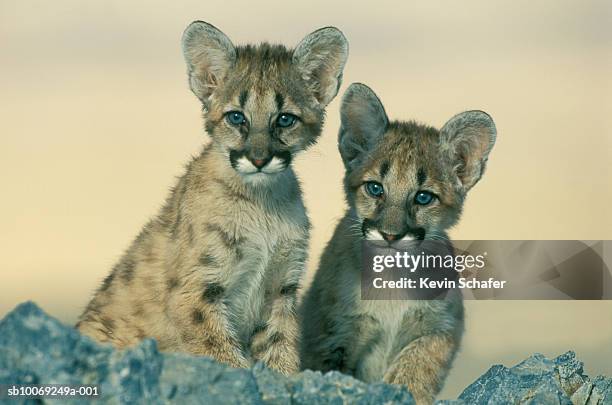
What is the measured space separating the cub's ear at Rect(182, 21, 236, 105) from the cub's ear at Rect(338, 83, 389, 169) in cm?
83

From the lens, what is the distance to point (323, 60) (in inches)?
314

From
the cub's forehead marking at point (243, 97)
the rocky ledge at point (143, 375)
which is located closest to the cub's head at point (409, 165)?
the cub's forehead marking at point (243, 97)

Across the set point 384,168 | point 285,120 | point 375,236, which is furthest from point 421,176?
point 285,120

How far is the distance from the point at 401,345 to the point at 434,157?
Answer: 1297 mm

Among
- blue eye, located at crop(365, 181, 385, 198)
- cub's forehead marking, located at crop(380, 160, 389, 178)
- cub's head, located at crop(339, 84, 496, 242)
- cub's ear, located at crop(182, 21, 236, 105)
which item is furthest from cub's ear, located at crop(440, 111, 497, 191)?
cub's ear, located at crop(182, 21, 236, 105)

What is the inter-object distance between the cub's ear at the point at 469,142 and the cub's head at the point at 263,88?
2.73 feet

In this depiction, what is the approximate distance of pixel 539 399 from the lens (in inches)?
302

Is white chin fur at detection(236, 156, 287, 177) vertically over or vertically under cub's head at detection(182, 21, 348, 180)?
under

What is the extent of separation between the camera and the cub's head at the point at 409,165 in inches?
315

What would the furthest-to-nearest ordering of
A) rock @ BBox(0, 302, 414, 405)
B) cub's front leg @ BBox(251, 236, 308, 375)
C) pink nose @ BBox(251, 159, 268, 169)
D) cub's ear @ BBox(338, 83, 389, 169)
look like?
1. cub's ear @ BBox(338, 83, 389, 169)
2. cub's front leg @ BBox(251, 236, 308, 375)
3. pink nose @ BBox(251, 159, 268, 169)
4. rock @ BBox(0, 302, 414, 405)

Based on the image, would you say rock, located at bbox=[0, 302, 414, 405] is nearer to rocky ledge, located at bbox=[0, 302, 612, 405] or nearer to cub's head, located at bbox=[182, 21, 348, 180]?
rocky ledge, located at bbox=[0, 302, 612, 405]

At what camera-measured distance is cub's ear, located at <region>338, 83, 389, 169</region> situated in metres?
8.08

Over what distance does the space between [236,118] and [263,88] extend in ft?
0.86

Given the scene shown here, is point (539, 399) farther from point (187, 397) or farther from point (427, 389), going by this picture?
point (187, 397)
